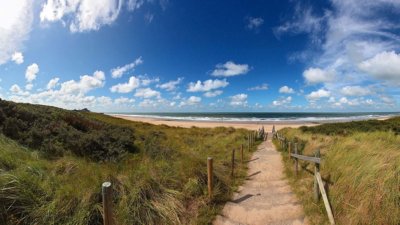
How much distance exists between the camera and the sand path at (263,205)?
209 inches

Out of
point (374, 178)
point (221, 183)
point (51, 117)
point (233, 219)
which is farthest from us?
point (51, 117)

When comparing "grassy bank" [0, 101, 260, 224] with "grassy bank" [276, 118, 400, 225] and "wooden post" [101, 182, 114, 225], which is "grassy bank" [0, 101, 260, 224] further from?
"grassy bank" [276, 118, 400, 225]

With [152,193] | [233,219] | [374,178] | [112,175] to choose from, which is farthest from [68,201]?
[374,178]

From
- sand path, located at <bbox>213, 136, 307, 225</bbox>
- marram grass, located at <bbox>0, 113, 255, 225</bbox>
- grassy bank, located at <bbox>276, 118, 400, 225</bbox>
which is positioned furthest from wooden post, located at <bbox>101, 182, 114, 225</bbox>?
grassy bank, located at <bbox>276, 118, 400, 225</bbox>

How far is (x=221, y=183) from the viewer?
23.0 ft

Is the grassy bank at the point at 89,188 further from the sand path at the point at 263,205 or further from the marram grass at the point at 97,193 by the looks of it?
the sand path at the point at 263,205

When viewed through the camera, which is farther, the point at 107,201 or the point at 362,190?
the point at 362,190

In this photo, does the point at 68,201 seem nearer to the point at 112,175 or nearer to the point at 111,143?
the point at 112,175

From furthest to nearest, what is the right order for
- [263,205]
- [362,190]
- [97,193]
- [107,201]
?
[263,205] → [362,190] → [97,193] → [107,201]

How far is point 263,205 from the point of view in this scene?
6086mm

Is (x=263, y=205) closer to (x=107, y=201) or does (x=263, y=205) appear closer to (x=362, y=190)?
(x=362, y=190)

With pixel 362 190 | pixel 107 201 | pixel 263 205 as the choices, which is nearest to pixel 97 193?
pixel 107 201

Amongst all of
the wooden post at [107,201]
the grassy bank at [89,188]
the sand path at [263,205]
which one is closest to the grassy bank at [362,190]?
the sand path at [263,205]

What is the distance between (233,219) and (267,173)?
4.64 metres
